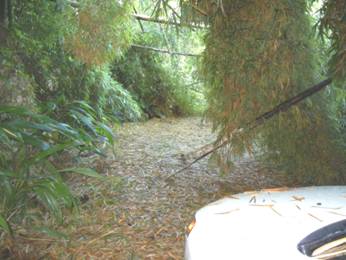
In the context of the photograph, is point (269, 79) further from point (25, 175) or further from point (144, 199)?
point (25, 175)

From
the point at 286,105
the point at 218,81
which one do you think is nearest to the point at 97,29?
the point at 218,81

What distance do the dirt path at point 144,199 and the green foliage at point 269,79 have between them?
0.44 metres

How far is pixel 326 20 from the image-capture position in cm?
241

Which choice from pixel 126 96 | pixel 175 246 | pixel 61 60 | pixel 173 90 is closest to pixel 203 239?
pixel 175 246

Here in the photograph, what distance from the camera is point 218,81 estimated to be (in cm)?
292

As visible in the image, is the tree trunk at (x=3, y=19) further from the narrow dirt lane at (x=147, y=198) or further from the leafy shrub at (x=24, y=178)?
the narrow dirt lane at (x=147, y=198)

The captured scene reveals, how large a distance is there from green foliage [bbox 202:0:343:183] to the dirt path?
0.44 m

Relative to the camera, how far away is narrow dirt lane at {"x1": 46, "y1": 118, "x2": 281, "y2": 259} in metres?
2.21

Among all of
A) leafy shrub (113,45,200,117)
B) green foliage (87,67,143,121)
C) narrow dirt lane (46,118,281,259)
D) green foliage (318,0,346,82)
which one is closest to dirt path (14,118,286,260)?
narrow dirt lane (46,118,281,259)

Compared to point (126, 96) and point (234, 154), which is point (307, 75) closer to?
point (234, 154)

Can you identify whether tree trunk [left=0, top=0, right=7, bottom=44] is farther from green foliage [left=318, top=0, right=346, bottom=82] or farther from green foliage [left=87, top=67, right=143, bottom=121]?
green foliage [left=318, top=0, right=346, bottom=82]

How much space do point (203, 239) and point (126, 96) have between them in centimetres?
494

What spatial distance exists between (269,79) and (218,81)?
39cm

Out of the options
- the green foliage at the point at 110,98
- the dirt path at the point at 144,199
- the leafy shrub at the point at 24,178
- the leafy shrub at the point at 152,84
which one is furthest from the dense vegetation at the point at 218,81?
the leafy shrub at the point at 152,84
